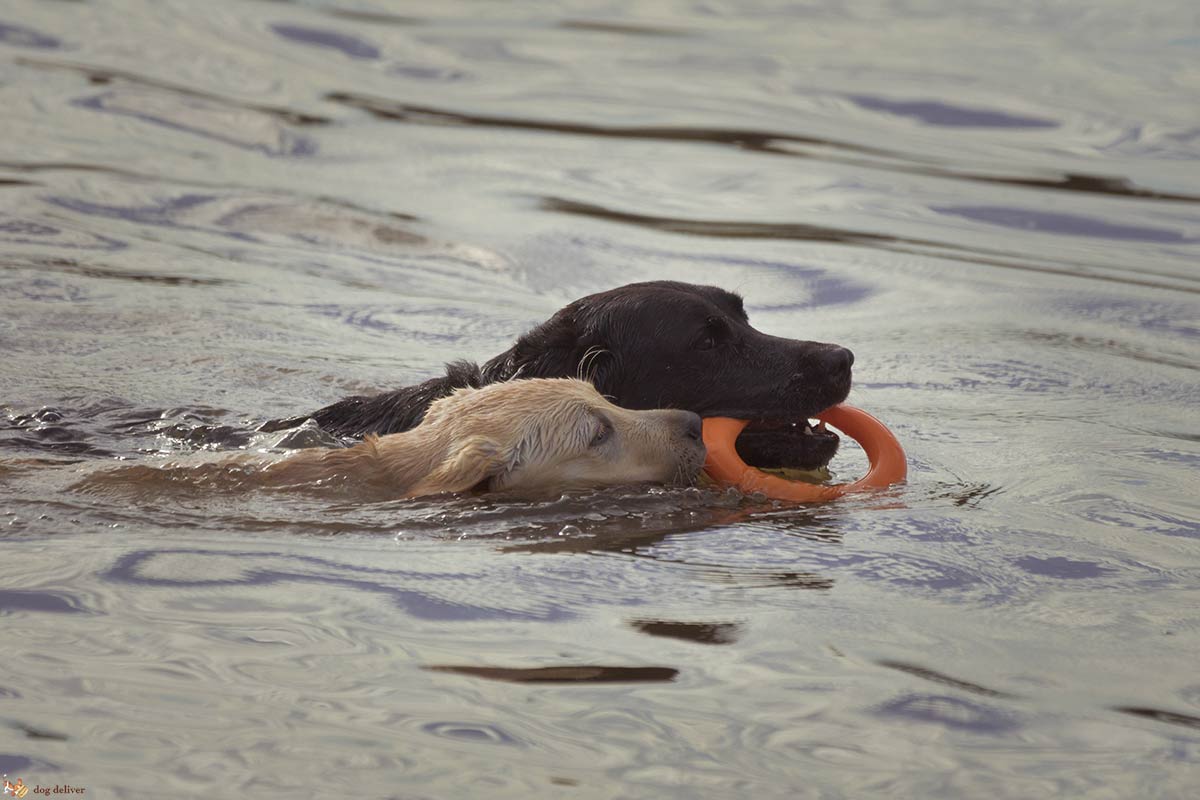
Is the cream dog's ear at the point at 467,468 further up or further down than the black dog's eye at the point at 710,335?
further down

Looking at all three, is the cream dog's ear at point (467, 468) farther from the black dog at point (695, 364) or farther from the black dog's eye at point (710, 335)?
the black dog's eye at point (710, 335)

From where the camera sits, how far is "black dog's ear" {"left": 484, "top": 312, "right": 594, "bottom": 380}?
7512 mm

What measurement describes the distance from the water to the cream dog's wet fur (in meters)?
0.20

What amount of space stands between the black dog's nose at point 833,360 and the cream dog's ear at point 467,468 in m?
1.49

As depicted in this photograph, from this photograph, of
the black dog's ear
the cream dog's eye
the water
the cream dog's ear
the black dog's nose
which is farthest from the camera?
the black dog's ear

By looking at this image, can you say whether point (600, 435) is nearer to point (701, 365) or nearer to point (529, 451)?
point (529, 451)

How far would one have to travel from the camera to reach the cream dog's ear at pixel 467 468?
6.75 meters

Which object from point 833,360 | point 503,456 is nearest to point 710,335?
point 833,360

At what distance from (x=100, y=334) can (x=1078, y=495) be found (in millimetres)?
5918

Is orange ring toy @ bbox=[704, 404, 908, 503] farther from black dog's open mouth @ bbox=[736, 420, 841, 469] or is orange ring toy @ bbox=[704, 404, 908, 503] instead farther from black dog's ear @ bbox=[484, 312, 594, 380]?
black dog's ear @ bbox=[484, 312, 594, 380]

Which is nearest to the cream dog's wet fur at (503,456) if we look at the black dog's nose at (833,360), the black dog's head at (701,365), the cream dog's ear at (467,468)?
the cream dog's ear at (467,468)

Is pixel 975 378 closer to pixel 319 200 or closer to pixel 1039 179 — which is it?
pixel 1039 179

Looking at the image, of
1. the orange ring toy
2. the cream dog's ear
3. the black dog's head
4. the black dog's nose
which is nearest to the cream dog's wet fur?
the cream dog's ear

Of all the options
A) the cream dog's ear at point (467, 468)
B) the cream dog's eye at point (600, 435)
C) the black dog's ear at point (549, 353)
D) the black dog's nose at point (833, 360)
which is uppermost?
the black dog's nose at point (833, 360)
